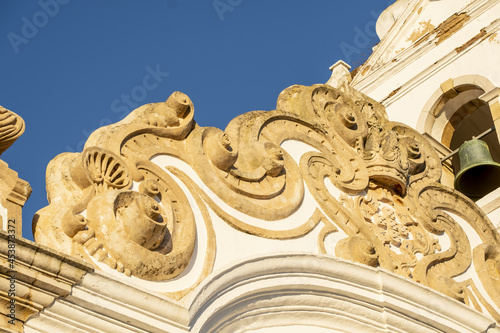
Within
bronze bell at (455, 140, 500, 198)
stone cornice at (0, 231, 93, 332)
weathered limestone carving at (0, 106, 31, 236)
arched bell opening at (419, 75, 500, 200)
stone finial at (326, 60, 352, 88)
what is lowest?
stone cornice at (0, 231, 93, 332)

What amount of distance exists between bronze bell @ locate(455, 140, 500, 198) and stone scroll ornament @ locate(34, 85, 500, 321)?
3.29 feet

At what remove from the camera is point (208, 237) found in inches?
303

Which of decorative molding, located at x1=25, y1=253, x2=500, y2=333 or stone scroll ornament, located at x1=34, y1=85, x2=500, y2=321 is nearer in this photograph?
decorative molding, located at x1=25, y1=253, x2=500, y2=333

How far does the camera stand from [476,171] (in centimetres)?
1138

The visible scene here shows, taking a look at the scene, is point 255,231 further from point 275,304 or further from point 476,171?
point 476,171

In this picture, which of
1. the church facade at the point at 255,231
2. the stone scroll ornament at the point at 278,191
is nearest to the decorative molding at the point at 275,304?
the church facade at the point at 255,231

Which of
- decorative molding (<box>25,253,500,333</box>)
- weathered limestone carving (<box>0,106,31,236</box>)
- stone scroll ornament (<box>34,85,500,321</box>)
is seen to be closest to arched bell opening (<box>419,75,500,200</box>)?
stone scroll ornament (<box>34,85,500,321</box>)

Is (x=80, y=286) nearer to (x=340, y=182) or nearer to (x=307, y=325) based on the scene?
(x=307, y=325)

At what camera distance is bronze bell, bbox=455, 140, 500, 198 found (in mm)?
11047

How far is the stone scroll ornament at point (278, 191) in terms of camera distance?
7074 millimetres

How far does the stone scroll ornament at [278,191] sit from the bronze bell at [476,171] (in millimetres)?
1002

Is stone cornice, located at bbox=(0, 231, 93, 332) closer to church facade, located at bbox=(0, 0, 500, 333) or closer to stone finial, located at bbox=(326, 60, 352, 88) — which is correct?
church facade, located at bbox=(0, 0, 500, 333)

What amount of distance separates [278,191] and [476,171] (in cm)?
357

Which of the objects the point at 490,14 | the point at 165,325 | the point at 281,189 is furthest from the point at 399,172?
the point at 490,14
